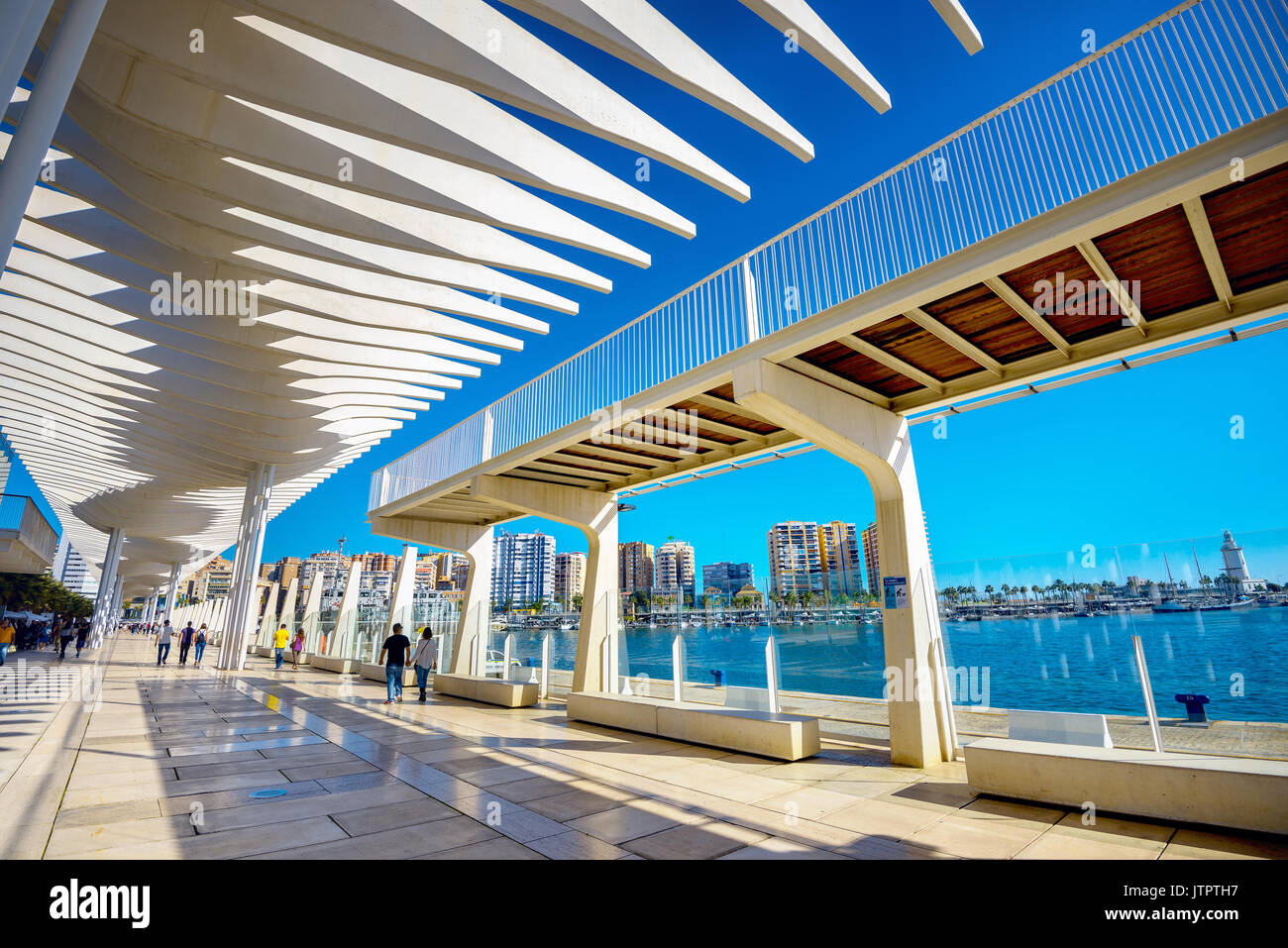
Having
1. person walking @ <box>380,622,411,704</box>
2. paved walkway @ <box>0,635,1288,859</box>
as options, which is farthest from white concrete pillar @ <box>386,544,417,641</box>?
paved walkway @ <box>0,635,1288,859</box>

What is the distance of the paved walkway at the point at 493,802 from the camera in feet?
17.0

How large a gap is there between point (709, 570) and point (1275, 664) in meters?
152

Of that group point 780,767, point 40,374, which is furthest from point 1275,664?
point 40,374

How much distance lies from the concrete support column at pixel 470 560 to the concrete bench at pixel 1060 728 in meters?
15.3

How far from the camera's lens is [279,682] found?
1961 cm

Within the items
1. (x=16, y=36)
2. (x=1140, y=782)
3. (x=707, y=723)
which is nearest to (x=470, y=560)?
(x=707, y=723)

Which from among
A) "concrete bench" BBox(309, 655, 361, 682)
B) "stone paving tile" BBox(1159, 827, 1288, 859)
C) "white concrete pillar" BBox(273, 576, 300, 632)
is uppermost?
"white concrete pillar" BBox(273, 576, 300, 632)

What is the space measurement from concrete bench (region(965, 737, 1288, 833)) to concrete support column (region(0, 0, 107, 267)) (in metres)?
9.27

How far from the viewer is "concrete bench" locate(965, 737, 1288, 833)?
5.29 metres

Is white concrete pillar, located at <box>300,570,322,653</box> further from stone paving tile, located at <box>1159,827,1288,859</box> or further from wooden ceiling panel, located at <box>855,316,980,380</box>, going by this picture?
stone paving tile, located at <box>1159,827,1288,859</box>

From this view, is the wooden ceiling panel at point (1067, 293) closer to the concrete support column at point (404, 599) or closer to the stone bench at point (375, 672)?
the stone bench at point (375, 672)

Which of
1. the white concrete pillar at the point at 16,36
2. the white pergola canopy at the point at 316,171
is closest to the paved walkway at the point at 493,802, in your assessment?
the white pergola canopy at the point at 316,171

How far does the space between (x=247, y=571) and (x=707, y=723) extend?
71.4 feet
